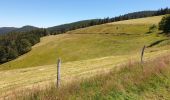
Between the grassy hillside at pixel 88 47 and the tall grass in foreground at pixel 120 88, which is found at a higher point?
the tall grass in foreground at pixel 120 88

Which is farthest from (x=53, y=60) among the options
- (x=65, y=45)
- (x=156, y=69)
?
(x=156, y=69)

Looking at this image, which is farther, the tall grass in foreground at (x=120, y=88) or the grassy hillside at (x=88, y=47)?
the grassy hillside at (x=88, y=47)

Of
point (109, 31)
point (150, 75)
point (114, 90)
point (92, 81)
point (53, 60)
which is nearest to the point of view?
point (114, 90)

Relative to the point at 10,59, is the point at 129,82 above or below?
above

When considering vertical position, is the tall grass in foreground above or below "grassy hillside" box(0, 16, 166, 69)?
above

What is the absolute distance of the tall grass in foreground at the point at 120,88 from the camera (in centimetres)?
1034

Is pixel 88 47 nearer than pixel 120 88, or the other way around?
pixel 120 88

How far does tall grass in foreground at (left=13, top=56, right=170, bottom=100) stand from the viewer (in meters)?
10.3

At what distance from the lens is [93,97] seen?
10625 millimetres

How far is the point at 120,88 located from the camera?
1174 cm

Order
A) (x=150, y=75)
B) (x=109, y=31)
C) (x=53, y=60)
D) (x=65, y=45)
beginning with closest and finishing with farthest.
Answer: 1. (x=150, y=75)
2. (x=53, y=60)
3. (x=65, y=45)
4. (x=109, y=31)

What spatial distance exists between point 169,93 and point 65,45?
109666 millimetres

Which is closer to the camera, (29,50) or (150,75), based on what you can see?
(150,75)

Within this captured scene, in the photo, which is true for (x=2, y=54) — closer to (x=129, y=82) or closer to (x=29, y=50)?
(x=29, y=50)
